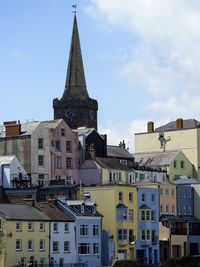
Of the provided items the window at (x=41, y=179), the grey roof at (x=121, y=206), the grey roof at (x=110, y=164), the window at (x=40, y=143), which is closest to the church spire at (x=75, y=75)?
the grey roof at (x=110, y=164)

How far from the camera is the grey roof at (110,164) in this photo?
12269 centimetres

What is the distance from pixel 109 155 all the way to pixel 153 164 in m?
8.37

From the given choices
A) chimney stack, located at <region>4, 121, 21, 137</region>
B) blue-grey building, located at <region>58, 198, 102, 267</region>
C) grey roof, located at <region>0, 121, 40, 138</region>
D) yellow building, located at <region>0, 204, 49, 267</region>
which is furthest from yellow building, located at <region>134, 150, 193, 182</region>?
yellow building, located at <region>0, 204, 49, 267</region>

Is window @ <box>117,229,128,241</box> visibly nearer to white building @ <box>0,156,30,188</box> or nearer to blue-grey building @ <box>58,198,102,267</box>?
blue-grey building @ <box>58,198,102,267</box>

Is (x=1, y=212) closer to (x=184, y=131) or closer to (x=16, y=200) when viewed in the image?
(x=16, y=200)

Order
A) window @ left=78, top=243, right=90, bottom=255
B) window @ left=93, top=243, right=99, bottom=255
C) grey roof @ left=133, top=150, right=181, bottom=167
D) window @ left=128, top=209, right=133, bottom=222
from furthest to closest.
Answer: grey roof @ left=133, top=150, right=181, bottom=167, window @ left=128, top=209, right=133, bottom=222, window @ left=93, top=243, right=99, bottom=255, window @ left=78, top=243, right=90, bottom=255

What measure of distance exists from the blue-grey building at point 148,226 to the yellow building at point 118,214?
122 cm

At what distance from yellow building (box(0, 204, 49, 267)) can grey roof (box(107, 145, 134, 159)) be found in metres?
39.9

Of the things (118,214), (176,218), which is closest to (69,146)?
(176,218)

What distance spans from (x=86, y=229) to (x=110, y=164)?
2591cm

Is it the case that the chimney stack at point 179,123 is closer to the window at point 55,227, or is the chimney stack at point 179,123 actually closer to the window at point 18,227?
the window at point 55,227

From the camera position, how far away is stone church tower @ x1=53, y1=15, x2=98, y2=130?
14762cm

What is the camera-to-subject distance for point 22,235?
91.9 meters

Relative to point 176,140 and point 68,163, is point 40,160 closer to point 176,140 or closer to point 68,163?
point 68,163
